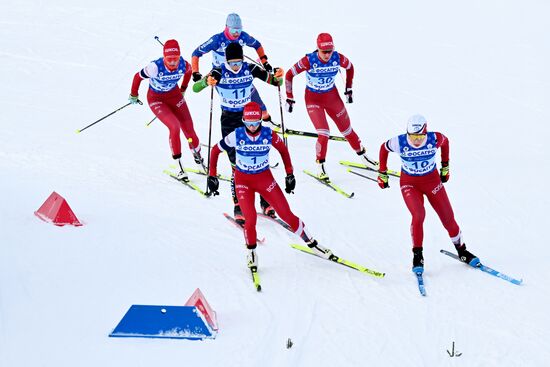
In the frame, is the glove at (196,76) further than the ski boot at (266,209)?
Yes

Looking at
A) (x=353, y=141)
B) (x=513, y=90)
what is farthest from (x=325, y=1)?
(x=353, y=141)

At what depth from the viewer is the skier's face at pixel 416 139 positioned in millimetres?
8688

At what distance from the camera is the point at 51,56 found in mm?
17312

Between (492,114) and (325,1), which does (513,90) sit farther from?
(325,1)

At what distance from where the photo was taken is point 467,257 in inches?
354

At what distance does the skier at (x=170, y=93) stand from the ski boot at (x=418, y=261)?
13.0 ft

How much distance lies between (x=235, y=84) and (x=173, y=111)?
154 cm

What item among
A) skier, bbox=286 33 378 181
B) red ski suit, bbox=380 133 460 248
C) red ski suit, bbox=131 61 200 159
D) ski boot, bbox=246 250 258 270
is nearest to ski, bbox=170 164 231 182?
red ski suit, bbox=131 61 200 159

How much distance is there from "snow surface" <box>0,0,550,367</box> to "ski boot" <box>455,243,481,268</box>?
12 centimetres

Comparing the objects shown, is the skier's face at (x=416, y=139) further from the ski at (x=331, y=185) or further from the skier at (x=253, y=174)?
the ski at (x=331, y=185)

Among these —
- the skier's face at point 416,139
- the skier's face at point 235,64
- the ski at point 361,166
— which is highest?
the skier's face at point 235,64

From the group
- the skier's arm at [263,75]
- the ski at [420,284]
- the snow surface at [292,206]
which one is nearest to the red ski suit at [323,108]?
the snow surface at [292,206]

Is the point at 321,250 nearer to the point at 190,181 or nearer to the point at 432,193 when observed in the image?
the point at 432,193

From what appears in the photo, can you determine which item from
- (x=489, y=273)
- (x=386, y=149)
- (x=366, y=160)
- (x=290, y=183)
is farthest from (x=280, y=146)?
(x=366, y=160)
